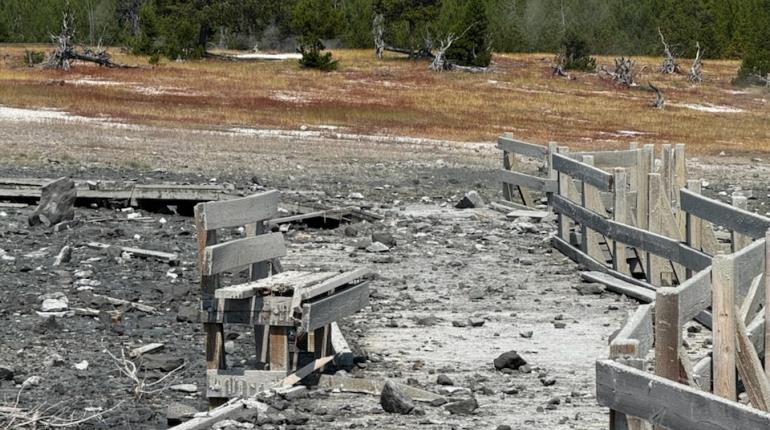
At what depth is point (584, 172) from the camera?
15.0m

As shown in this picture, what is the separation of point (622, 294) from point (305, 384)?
5.07m

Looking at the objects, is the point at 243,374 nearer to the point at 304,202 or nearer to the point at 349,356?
the point at 349,356

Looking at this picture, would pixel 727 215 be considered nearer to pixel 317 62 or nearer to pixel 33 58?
pixel 317 62

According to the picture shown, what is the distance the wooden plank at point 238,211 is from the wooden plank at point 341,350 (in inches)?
39.0

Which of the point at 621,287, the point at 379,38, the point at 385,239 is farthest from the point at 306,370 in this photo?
the point at 379,38

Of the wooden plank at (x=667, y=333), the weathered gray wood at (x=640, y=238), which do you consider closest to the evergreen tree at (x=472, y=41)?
the weathered gray wood at (x=640, y=238)

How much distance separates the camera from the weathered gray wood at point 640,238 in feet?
40.1

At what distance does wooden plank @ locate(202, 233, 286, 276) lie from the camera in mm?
9242

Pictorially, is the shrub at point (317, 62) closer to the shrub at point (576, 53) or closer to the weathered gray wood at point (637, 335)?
the shrub at point (576, 53)

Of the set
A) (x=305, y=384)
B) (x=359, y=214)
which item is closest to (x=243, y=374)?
(x=305, y=384)

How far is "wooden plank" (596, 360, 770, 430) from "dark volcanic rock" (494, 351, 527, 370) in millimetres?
4621

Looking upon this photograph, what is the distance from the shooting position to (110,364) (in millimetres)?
10141

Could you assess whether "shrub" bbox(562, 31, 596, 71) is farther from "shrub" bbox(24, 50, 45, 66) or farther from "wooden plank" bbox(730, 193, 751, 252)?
"wooden plank" bbox(730, 193, 751, 252)

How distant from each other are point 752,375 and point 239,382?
3.77 meters
